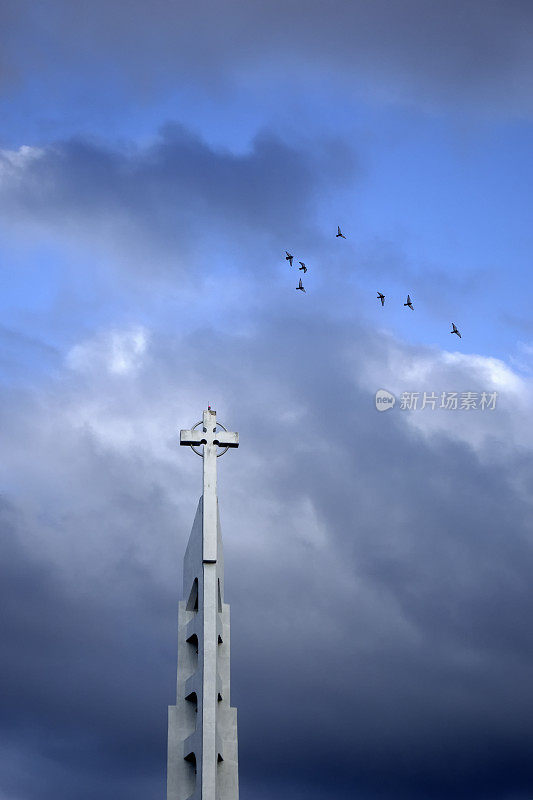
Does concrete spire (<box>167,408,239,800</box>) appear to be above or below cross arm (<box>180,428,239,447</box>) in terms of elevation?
below

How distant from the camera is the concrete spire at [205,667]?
7675cm

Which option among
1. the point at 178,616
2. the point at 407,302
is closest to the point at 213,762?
the point at 178,616

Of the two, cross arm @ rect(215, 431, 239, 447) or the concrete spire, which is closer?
the concrete spire

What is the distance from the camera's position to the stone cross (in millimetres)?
80750

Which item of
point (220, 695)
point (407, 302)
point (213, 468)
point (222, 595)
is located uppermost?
point (407, 302)

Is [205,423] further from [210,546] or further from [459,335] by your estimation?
[459,335]

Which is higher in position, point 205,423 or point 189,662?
point 205,423

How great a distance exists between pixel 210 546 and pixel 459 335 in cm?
1743

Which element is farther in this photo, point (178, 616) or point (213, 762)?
point (178, 616)

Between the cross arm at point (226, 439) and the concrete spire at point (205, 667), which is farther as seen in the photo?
the cross arm at point (226, 439)

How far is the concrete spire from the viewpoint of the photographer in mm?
76750

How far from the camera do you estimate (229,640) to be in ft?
273

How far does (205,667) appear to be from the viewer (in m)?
77.6

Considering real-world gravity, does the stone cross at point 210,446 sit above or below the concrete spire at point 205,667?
above
